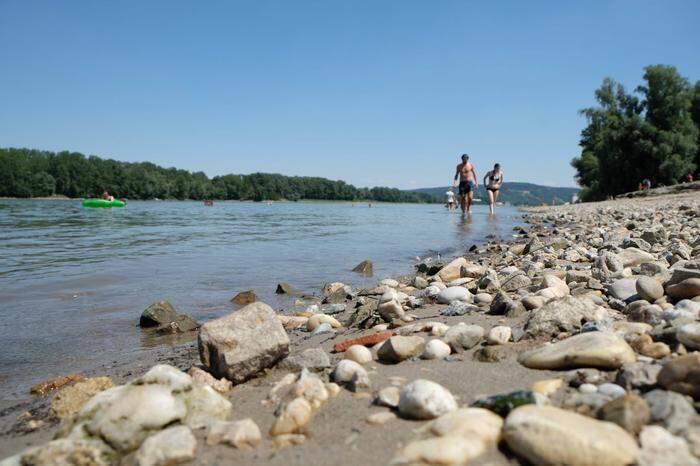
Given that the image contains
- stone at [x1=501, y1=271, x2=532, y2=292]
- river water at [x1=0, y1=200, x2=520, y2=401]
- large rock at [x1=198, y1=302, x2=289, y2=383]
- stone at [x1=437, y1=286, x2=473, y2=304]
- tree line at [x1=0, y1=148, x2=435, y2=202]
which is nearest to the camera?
large rock at [x1=198, y1=302, x2=289, y2=383]

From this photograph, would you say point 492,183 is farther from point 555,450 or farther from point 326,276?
point 555,450

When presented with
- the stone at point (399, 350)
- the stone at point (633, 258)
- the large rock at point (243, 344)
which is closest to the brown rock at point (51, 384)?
the large rock at point (243, 344)

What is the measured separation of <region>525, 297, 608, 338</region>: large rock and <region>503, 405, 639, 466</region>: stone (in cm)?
122

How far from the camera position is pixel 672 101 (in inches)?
1647

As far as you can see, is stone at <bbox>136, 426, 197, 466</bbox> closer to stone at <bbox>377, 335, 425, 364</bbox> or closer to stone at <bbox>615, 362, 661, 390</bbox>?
stone at <bbox>377, 335, 425, 364</bbox>

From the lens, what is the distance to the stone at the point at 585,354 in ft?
6.71

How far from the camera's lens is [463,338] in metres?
2.70

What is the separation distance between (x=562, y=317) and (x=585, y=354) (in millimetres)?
669

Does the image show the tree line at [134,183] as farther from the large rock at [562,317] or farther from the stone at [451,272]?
the large rock at [562,317]

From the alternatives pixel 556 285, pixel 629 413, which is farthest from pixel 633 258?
pixel 629 413

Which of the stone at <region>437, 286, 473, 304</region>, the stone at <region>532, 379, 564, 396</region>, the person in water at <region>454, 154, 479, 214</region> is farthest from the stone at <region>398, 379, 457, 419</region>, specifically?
the person in water at <region>454, 154, 479, 214</region>

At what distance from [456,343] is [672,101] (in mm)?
50958

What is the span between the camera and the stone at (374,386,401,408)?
1944 mm

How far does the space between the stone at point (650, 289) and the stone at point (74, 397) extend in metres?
3.59
